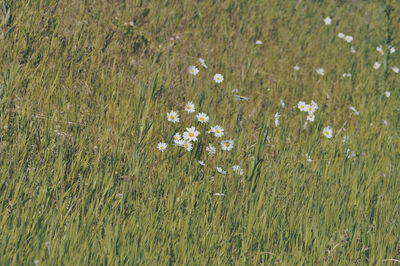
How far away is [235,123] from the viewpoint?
142 inches

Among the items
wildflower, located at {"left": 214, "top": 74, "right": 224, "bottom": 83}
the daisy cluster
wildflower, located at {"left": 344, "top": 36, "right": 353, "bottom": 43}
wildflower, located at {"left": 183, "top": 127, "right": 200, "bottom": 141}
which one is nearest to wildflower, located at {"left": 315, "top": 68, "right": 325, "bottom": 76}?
wildflower, located at {"left": 344, "top": 36, "right": 353, "bottom": 43}

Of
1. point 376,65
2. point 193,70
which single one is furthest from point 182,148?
point 376,65

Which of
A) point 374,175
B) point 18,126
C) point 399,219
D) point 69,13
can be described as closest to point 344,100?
point 374,175

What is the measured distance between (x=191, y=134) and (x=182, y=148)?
0.13m

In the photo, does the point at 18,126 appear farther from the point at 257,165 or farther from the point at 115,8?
the point at 115,8

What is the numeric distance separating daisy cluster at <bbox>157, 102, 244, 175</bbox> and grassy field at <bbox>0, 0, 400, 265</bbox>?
1.1 inches

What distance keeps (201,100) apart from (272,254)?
142 centimetres

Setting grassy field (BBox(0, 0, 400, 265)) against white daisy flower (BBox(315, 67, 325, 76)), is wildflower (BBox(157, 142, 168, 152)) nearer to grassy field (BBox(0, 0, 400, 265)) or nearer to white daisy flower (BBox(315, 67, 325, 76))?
grassy field (BBox(0, 0, 400, 265))

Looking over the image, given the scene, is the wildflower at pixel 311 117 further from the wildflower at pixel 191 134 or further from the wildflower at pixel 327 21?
the wildflower at pixel 327 21

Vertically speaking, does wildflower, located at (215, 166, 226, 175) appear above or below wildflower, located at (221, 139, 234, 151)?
below

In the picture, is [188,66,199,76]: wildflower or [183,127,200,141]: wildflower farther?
[188,66,199,76]: wildflower

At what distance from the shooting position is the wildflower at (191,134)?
320 centimetres

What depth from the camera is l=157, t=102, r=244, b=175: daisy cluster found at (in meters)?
3.10

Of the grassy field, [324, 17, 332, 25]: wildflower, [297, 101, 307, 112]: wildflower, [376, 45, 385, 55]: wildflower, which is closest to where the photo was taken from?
the grassy field
